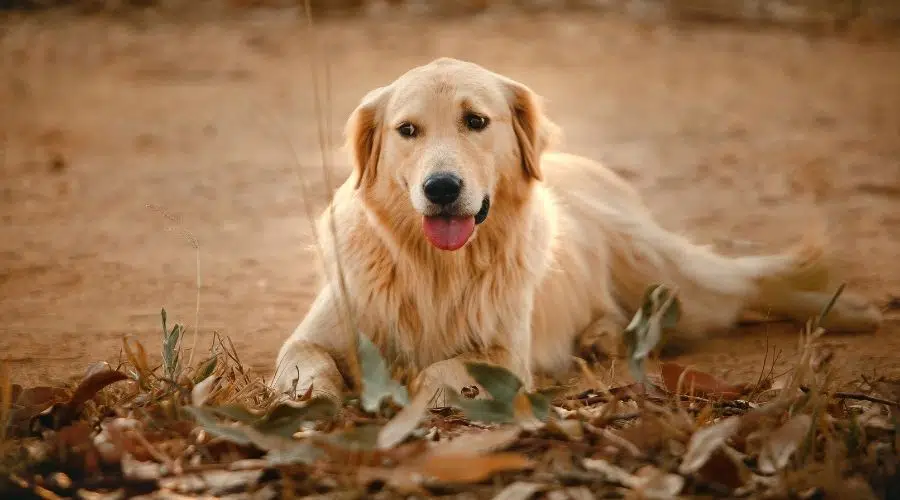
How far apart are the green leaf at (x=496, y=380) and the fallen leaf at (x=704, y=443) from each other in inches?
16.6

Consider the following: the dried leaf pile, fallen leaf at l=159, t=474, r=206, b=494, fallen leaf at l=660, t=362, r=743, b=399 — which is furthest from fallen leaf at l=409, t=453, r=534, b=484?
fallen leaf at l=660, t=362, r=743, b=399

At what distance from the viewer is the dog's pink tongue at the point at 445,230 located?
12.5ft

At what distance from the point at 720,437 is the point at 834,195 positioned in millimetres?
5380

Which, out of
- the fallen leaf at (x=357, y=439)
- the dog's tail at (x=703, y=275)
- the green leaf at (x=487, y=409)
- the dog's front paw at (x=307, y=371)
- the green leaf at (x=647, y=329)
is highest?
the green leaf at (x=647, y=329)

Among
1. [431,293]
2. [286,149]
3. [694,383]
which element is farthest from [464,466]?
[286,149]

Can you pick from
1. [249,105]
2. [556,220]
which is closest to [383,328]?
[556,220]

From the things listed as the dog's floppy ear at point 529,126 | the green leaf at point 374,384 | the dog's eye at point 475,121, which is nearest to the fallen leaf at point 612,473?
the green leaf at point 374,384

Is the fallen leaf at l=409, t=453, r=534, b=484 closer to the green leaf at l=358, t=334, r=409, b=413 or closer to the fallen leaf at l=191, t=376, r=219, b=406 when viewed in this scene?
the green leaf at l=358, t=334, r=409, b=413

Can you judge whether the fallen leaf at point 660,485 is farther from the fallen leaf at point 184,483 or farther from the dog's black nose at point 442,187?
the dog's black nose at point 442,187

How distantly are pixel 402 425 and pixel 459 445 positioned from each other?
13 cm

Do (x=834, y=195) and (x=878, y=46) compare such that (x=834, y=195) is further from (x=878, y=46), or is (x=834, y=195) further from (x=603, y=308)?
(x=878, y=46)

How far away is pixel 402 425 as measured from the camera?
2.39 m

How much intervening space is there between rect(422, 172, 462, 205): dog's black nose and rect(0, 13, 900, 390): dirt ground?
1.24ft

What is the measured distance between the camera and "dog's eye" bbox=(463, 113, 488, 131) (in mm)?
3934
